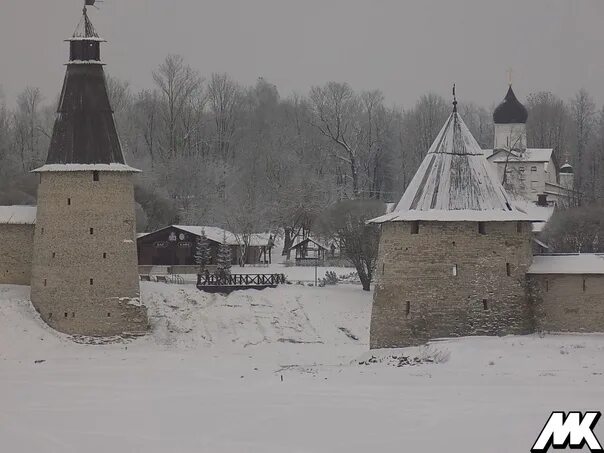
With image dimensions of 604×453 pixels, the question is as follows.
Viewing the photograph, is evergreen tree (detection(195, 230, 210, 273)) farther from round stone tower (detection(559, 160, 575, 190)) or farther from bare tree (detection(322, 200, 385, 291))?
round stone tower (detection(559, 160, 575, 190))

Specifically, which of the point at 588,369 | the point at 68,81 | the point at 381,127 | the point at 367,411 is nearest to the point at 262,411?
the point at 367,411

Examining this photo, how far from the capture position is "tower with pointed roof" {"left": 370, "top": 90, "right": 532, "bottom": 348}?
86.8 ft

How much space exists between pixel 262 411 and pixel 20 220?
17.3 metres

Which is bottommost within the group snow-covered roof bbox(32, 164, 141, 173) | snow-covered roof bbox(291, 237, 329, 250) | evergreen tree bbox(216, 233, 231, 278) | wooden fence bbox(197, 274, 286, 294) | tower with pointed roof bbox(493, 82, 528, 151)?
wooden fence bbox(197, 274, 286, 294)

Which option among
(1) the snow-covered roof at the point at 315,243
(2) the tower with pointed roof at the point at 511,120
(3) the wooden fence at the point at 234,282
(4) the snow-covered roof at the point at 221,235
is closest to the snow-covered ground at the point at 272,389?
(3) the wooden fence at the point at 234,282

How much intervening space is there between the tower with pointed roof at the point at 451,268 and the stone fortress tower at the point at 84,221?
8.55 meters

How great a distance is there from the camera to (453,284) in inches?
1042

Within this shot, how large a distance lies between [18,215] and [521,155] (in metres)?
32.6

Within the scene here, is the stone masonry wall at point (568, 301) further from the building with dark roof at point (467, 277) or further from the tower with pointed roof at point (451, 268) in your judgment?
the tower with pointed roof at point (451, 268)

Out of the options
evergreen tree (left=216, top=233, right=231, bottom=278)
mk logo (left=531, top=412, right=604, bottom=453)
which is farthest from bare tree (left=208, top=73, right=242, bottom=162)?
mk logo (left=531, top=412, right=604, bottom=453)

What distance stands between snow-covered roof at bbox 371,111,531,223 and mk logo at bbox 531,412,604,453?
9162mm

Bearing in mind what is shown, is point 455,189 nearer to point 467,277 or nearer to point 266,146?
point 467,277

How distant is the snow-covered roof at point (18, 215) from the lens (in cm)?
3509

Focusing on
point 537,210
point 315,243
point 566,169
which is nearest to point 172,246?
point 315,243
